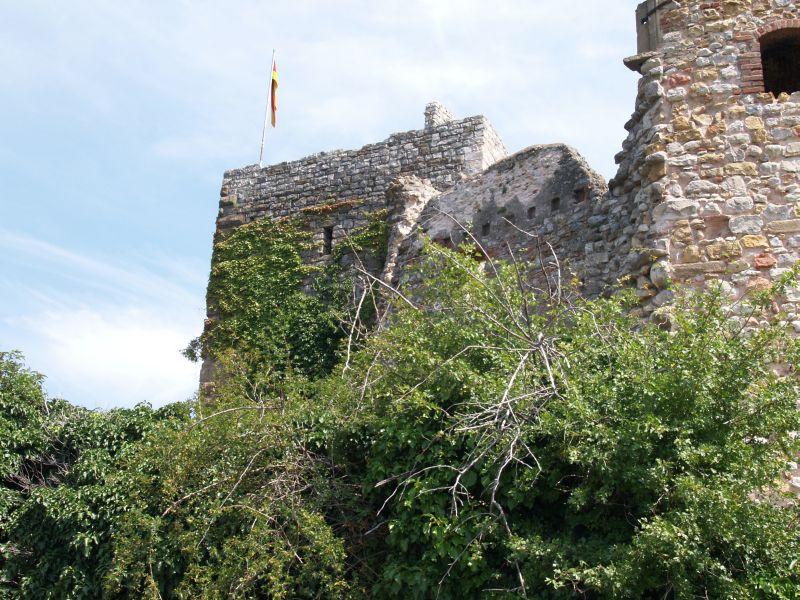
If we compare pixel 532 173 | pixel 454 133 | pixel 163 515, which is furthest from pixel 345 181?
pixel 163 515

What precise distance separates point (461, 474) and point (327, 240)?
7.84 metres

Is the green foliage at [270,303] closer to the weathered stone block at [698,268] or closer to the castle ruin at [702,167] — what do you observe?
the castle ruin at [702,167]

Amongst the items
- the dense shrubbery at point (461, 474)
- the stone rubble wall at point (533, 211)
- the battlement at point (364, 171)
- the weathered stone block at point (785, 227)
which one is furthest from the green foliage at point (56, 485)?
the weathered stone block at point (785, 227)

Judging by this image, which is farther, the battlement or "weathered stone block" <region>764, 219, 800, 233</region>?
the battlement

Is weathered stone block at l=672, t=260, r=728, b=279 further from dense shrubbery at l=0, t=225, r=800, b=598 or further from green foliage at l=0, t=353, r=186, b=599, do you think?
green foliage at l=0, t=353, r=186, b=599

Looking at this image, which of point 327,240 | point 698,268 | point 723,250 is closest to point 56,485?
point 327,240

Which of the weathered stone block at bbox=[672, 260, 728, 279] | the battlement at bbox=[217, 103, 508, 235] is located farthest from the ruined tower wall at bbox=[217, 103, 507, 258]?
the weathered stone block at bbox=[672, 260, 728, 279]

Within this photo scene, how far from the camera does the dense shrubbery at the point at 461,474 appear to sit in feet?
17.8

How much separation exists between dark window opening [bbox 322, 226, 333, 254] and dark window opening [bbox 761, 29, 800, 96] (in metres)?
6.31

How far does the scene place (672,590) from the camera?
17.7 feet

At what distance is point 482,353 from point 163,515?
108 inches

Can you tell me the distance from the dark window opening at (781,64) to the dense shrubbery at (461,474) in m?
2.59

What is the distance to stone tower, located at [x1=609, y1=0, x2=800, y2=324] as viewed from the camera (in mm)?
6996

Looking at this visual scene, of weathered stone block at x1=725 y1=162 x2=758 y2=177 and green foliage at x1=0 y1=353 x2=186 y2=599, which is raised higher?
weathered stone block at x1=725 y1=162 x2=758 y2=177
